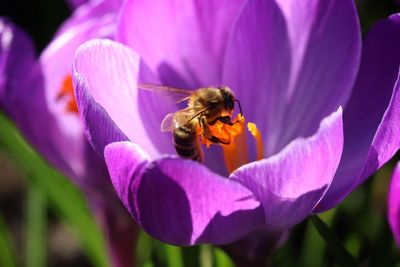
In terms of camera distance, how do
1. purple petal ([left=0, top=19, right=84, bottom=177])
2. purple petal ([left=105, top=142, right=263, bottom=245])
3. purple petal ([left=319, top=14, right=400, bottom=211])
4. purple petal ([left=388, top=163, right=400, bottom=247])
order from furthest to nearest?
purple petal ([left=0, top=19, right=84, bottom=177])
purple petal ([left=319, top=14, right=400, bottom=211])
purple petal ([left=388, top=163, right=400, bottom=247])
purple petal ([left=105, top=142, right=263, bottom=245])

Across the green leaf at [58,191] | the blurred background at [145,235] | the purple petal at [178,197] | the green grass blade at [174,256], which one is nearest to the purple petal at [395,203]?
the purple petal at [178,197]

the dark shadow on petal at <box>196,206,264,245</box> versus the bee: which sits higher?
the bee

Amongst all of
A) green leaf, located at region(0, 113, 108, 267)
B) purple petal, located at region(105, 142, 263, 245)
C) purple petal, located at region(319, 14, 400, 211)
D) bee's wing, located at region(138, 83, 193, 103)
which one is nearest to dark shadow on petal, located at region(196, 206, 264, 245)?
purple petal, located at region(105, 142, 263, 245)

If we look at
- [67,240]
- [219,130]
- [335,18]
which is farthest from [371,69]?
[67,240]

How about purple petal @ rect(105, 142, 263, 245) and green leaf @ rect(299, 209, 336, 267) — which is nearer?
purple petal @ rect(105, 142, 263, 245)

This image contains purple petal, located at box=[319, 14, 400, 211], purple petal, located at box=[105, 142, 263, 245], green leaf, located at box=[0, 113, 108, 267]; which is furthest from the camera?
green leaf, located at box=[0, 113, 108, 267]

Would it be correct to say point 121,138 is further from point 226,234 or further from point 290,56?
point 290,56

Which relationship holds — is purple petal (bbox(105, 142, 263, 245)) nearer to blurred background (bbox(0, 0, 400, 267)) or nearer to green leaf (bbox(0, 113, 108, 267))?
blurred background (bbox(0, 0, 400, 267))
